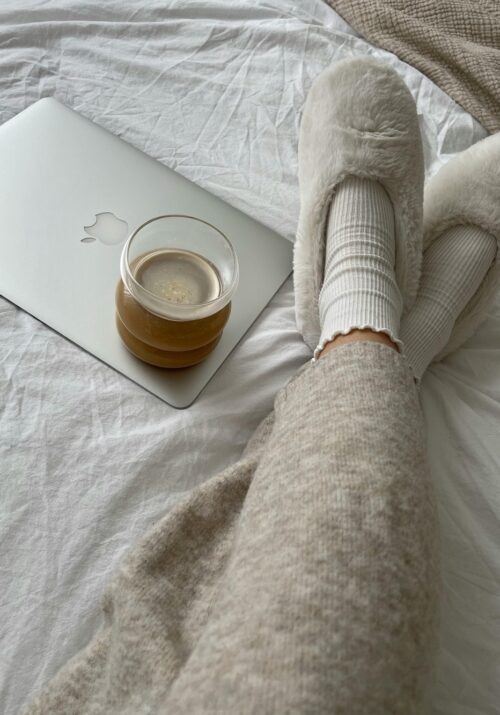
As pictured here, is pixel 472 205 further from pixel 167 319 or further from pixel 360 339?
pixel 167 319

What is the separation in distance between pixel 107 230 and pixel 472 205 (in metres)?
0.38

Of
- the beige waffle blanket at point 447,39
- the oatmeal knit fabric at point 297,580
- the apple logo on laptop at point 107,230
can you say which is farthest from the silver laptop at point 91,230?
the beige waffle blanket at point 447,39

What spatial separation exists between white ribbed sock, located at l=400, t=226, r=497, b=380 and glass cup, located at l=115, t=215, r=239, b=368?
0.20 meters

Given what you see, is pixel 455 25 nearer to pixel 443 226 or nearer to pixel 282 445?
pixel 443 226

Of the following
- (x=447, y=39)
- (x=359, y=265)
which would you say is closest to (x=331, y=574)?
(x=359, y=265)

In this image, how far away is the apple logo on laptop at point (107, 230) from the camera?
2.06ft

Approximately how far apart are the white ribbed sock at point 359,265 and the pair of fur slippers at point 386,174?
0.01 metres

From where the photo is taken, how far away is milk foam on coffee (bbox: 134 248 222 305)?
1.82ft

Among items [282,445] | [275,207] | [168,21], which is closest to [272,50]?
[168,21]

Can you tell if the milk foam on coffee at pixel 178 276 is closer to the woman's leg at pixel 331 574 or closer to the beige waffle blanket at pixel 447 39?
the woman's leg at pixel 331 574

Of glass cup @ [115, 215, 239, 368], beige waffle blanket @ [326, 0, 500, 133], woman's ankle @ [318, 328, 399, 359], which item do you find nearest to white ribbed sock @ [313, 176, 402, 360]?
woman's ankle @ [318, 328, 399, 359]

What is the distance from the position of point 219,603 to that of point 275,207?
0.44 m

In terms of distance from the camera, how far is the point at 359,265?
2.12 ft

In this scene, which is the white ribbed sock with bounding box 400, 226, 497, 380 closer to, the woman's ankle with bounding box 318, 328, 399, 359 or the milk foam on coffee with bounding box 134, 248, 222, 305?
the woman's ankle with bounding box 318, 328, 399, 359
